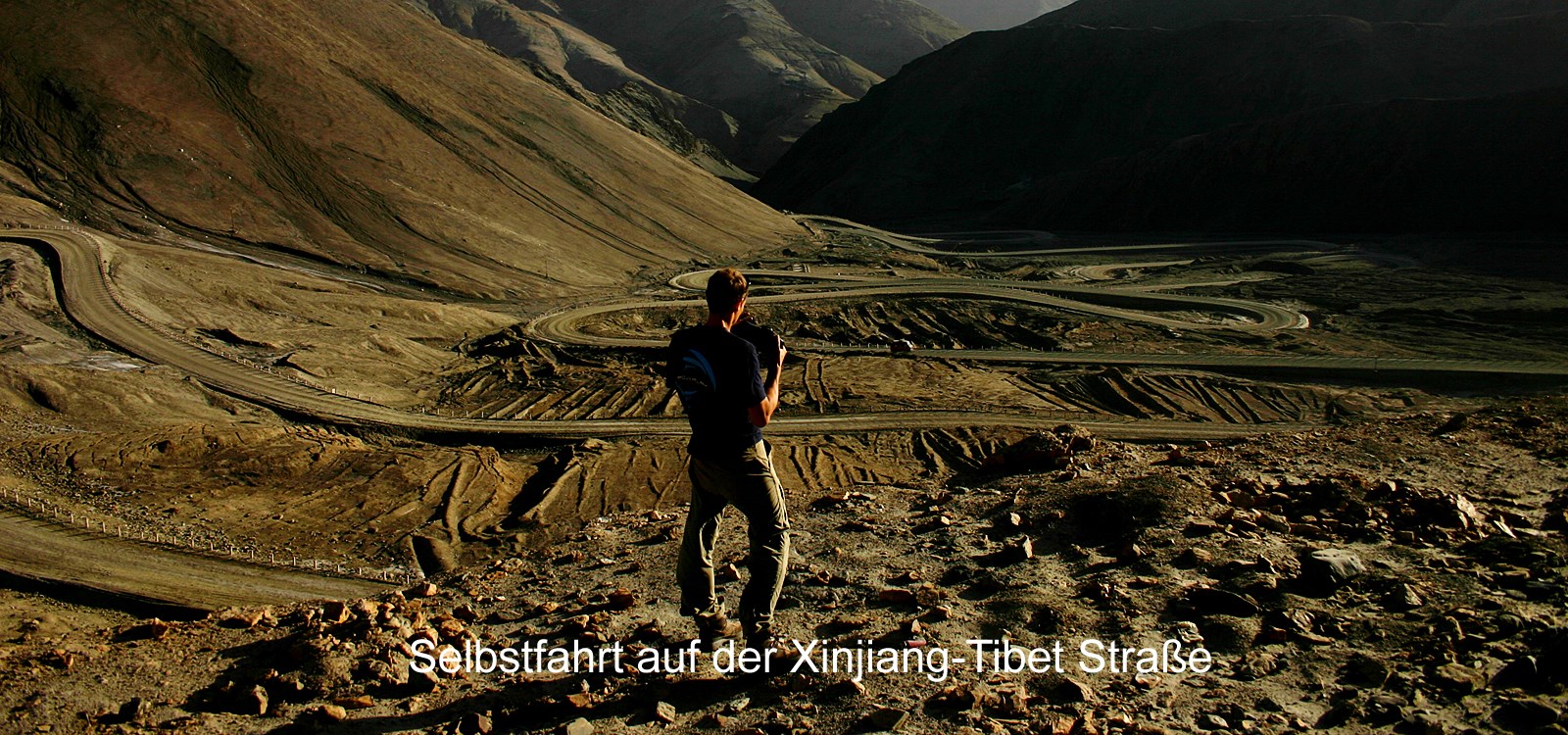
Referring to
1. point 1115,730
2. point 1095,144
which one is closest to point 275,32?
point 1115,730

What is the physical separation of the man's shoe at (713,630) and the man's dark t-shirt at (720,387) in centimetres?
129

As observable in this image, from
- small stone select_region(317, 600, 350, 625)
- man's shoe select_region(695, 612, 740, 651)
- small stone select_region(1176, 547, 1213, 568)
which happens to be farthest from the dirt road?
small stone select_region(1176, 547, 1213, 568)

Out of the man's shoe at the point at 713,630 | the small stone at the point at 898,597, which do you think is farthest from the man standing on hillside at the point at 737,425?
the small stone at the point at 898,597

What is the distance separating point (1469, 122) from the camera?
78062 mm

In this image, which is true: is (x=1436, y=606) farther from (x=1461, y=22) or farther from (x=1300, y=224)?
(x=1461, y=22)

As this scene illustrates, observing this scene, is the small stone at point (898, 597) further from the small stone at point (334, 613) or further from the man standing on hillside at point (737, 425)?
the small stone at point (334, 613)

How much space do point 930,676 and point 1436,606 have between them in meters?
3.40

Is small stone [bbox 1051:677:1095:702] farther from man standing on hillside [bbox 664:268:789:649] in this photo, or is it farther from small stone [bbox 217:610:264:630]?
small stone [bbox 217:610:264:630]

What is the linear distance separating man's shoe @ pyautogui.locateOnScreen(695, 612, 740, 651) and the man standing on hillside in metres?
0.43

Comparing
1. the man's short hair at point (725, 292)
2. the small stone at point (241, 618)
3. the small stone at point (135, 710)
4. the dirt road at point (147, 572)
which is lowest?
the dirt road at point (147, 572)

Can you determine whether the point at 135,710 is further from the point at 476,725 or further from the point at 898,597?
the point at 898,597

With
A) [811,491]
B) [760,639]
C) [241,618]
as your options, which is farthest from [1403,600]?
[241,618]

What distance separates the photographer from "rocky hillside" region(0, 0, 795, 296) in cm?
4334

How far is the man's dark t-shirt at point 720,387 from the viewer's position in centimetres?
543
